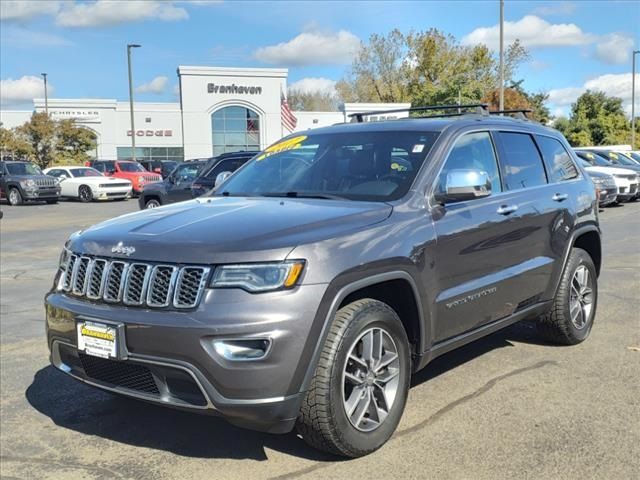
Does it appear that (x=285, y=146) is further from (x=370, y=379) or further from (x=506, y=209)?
(x=370, y=379)

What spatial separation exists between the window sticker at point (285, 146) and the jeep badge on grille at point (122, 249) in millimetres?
1862

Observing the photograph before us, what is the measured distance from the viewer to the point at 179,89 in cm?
5528

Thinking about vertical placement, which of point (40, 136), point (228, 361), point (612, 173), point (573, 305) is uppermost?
point (40, 136)

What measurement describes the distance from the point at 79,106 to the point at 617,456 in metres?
56.3

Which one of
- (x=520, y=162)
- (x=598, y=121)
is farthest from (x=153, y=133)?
(x=520, y=162)

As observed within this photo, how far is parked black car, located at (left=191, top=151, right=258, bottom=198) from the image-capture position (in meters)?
14.1

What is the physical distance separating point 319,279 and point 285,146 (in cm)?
210

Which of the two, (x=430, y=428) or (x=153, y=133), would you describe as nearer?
(x=430, y=428)

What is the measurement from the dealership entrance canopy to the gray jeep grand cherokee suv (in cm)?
4831

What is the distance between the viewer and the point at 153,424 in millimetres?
4059

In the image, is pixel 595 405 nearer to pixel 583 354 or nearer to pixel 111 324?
pixel 583 354

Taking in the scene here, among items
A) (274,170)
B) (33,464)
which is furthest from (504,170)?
(33,464)

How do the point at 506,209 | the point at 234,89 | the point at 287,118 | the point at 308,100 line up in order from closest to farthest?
the point at 506,209
the point at 287,118
the point at 234,89
the point at 308,100

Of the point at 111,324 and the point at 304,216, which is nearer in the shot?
the point at 111,324
